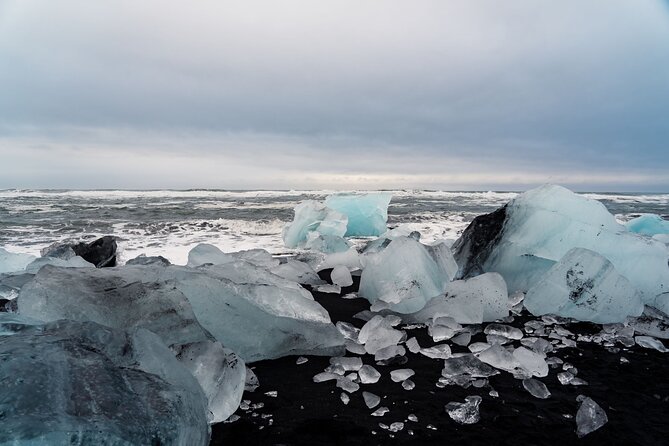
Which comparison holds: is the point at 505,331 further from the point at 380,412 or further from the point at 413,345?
the point at 380,412

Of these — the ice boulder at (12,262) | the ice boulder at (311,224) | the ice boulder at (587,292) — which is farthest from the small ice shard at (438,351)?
the ice boulder at (311,224)

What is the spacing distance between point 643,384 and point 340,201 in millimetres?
9520

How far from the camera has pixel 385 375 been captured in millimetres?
2012

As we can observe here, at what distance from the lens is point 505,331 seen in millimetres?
2627

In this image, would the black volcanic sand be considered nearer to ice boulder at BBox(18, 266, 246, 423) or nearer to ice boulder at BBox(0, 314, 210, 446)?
ice boulder at BBox(18, 266, 246, 423)

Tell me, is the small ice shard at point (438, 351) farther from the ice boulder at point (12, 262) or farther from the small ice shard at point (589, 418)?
the ice boulder at point (12, 262)

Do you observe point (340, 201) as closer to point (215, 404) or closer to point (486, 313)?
point (486, 313)

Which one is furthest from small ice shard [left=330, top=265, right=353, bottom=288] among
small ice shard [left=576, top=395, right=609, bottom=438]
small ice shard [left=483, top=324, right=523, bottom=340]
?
small ice shard [left=576, top=395, right=609, bottom=438]

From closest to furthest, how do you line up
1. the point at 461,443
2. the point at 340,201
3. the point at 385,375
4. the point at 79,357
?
1. the point at 79,357
2. the point at 461,443
3. the point at 385,375
4. the point at 340,201

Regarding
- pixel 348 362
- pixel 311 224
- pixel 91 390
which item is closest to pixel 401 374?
pixel 348 362

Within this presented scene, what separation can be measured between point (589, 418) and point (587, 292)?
162 centimetres

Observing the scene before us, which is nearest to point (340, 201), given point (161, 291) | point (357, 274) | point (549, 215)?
point (357, 274)

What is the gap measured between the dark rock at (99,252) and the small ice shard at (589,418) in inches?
213

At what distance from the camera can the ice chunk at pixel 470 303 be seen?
2.80 meters
